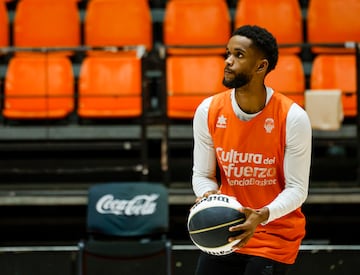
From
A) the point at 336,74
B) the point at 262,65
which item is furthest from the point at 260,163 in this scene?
the point at 336,74

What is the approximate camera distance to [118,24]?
5.16 metres

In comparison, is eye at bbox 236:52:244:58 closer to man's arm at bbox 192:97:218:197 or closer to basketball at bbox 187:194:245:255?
man's arm at bbox 192:97:218:197

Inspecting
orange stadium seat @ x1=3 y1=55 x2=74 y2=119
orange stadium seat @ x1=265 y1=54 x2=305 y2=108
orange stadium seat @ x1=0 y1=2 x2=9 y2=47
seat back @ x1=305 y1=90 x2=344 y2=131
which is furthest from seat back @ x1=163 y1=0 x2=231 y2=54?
orange stadium seat @ x1=0 y1=2 x2=9 y2=47

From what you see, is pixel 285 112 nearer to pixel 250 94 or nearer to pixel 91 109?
pixel 250 94

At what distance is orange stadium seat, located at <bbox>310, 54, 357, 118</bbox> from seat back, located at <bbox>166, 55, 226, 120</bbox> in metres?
0.62

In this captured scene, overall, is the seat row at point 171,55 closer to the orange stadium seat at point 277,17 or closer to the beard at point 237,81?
the orange stadium seat at point 277,17

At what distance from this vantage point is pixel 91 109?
186 inches

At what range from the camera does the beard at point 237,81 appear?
2.31m

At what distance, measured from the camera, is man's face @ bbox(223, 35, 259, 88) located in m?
2.31

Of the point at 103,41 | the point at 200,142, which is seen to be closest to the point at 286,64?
the point at 103,41

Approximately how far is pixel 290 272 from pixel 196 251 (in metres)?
0.50

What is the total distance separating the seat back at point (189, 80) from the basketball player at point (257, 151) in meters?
2.15

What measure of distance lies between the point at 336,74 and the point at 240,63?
2645mm

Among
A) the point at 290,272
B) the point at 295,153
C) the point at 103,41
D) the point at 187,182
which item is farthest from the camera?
the point at 103,41
